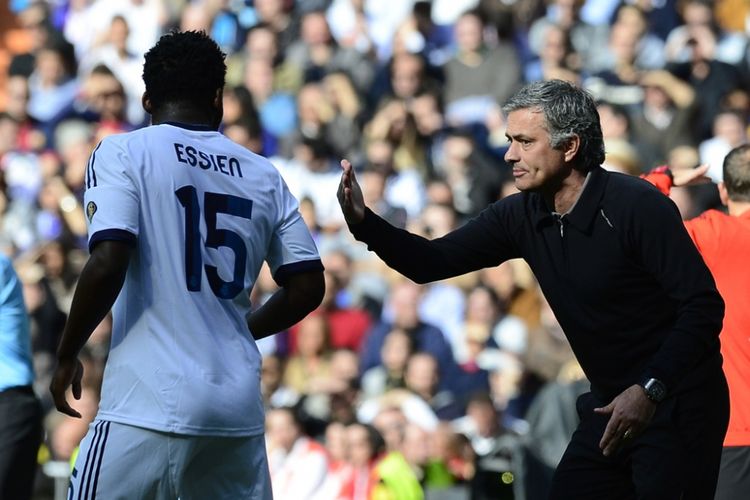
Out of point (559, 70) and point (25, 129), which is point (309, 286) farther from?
point (25, 129)

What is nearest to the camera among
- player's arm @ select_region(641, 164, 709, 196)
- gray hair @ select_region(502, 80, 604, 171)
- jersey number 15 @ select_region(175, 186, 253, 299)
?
jersey number 15 @ select_region(175, 186, 253, 299)

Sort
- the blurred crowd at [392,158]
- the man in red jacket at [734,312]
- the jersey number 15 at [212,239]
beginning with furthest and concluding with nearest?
the blurred crowd at [392,158]
the man in red jacket at [734,312]
the jersey number 15 at [212,239]

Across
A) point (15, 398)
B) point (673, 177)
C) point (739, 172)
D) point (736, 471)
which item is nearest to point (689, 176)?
point (673, 177)

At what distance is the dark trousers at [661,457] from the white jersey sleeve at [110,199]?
167cm

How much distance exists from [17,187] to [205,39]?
32.5 feet

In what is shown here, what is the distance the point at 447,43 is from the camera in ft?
46.4

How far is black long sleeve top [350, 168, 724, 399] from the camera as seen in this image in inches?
186

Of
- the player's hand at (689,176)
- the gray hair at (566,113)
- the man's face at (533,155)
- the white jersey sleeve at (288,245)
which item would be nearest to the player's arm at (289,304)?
the white jersey sleeve at (288,245)

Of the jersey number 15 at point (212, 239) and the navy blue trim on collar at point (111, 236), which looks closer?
the navy blue trim on collar at point (111, 236)

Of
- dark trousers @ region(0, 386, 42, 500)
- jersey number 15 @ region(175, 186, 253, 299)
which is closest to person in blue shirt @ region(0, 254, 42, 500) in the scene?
dark trousers @ region(0, 386, 42, 500)

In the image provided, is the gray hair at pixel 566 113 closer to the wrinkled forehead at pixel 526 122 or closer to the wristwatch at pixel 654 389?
the wrinkled forehead at pixel 526 122

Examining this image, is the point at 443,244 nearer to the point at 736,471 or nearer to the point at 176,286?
the point at 176,286

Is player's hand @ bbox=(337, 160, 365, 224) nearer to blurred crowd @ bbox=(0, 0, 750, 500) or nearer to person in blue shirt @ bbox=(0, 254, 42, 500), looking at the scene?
person in blue shirt @ bbox=(0, 254, 42, 500)

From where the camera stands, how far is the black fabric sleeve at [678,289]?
4.69m
